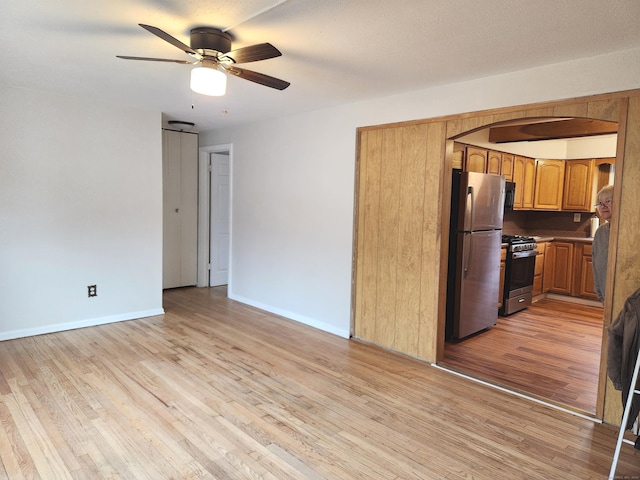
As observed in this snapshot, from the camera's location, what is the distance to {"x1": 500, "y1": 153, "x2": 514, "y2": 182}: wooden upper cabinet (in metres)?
5.47

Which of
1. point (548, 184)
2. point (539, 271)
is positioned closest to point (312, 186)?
point (539, 271)

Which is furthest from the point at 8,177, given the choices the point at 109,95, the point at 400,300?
the point at 400,300

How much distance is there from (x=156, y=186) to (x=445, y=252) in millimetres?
3345

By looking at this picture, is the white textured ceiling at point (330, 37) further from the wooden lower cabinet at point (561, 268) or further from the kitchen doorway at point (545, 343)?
the wooden lower cabinet at point (561, 268)

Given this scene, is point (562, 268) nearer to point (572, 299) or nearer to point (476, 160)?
point (572, 299)

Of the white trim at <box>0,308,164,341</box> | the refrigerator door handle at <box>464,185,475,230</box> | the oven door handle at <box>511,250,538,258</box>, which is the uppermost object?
the refrigerator door handle at <box>464,185,475,230</box>

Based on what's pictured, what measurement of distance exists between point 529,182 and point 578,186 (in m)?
0.78

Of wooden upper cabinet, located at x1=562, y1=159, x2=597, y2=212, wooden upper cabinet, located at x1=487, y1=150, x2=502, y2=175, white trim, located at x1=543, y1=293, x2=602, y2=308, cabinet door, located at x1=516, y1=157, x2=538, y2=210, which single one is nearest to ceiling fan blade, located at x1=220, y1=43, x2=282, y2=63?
wooden upper cabinet, located at x1=487, y1=150, x2=502, y2=175

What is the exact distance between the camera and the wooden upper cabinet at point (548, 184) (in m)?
6.24

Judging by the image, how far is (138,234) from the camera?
4.83 m

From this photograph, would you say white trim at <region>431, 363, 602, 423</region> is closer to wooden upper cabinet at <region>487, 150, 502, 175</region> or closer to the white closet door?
wooden upper cabinet at <region>487, 150, 502, 175</region>

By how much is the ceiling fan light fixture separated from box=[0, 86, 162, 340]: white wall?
8.45ft

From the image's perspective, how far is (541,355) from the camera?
3.98 m

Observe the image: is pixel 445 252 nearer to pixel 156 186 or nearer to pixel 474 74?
pixel 474 74
